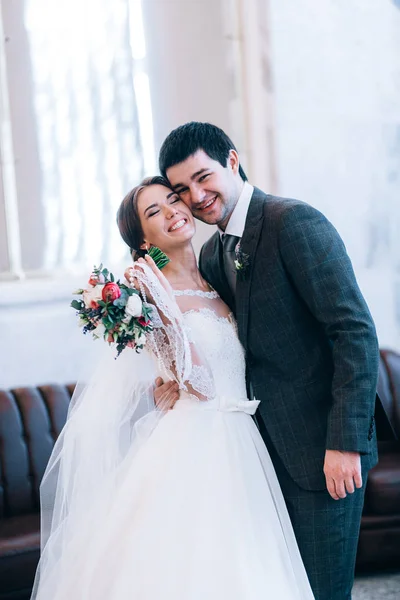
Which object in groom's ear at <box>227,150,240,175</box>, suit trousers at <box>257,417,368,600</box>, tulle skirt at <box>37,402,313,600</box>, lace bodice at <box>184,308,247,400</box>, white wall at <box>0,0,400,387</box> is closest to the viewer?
tulle skirt at <box>37,402,313,600</box>

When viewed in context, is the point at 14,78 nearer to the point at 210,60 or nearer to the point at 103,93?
the point at 103,93

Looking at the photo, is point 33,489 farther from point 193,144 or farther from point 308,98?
point 308,98

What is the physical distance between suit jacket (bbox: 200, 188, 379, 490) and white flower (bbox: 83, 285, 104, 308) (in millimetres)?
420

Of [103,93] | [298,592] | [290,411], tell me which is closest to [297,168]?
[103,93]

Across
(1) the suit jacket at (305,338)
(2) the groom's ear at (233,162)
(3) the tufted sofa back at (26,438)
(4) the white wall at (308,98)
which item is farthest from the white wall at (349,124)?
(1) the suit jacket at (305,338)

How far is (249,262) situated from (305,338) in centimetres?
26

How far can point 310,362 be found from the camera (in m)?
2.18

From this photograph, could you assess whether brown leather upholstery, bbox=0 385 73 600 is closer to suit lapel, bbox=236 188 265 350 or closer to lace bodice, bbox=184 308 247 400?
lace bodice, bbox=184 308 247 400

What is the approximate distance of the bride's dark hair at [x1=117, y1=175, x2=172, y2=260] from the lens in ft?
7.95

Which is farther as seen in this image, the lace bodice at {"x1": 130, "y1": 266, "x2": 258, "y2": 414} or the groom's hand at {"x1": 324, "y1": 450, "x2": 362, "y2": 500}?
the lace bodice at {"x1": 130, "y1": 266, "x2": 258, "y2": 414}

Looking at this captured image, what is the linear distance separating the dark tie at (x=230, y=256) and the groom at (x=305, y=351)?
0.14 ft

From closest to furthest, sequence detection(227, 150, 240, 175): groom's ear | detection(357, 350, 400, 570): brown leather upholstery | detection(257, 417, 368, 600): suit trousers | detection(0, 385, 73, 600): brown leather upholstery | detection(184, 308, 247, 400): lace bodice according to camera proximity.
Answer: detection(257, 417, 368, 600): suit trousers
detection(184, 308, 247, 400): lace bodice
detection(227, 150, 240, 175): groom's ear
detection(0, 385, 73, 600): brown leather upholstery
detection(357, 350, 400, 570): brown leather upholstery

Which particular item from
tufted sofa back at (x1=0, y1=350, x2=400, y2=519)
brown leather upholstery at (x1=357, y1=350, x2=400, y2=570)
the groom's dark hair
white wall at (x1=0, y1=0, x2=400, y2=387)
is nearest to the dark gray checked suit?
the groom's dark hair

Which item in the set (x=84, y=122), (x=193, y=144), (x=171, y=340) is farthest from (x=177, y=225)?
(x=84, y=122)
